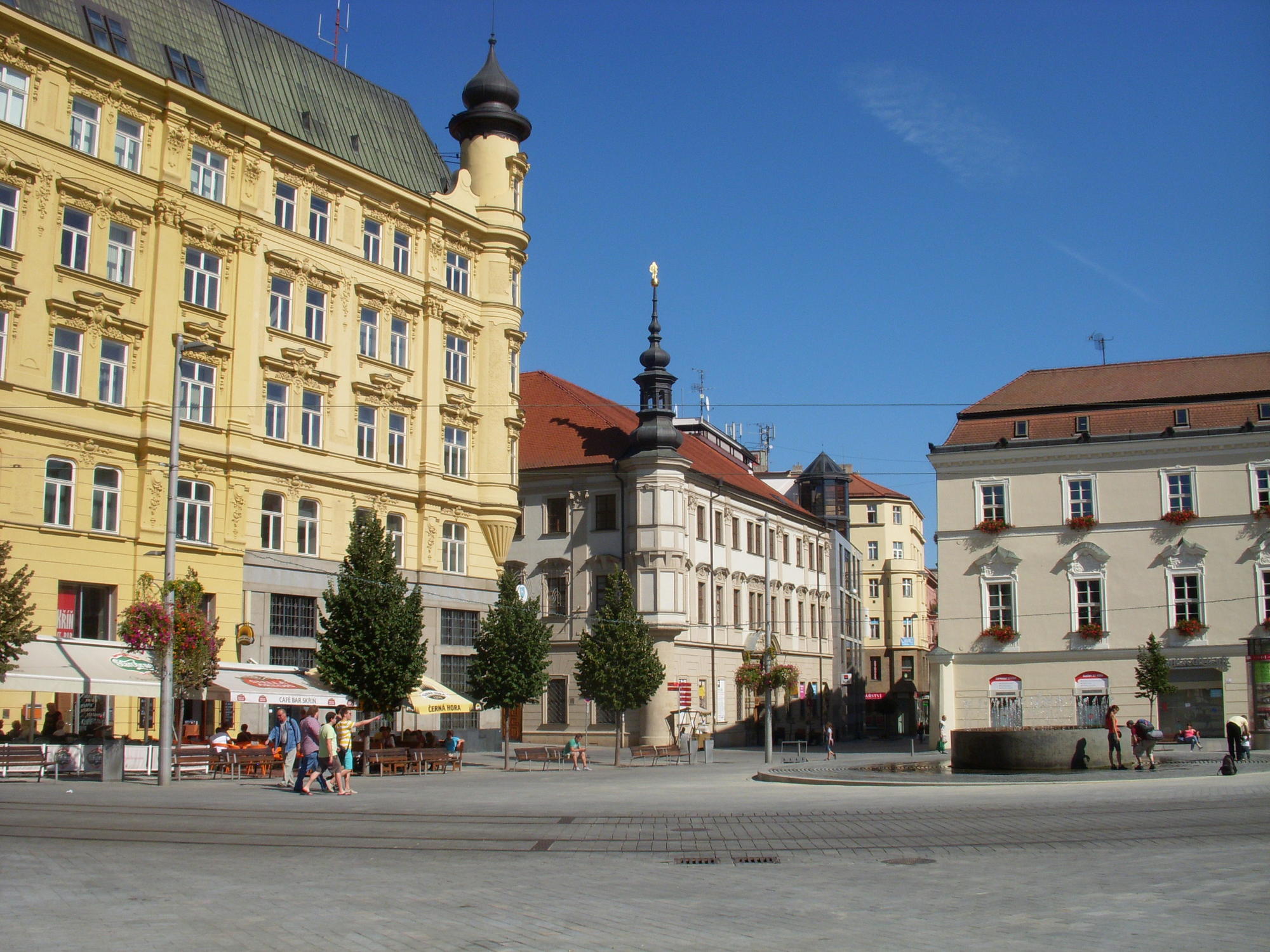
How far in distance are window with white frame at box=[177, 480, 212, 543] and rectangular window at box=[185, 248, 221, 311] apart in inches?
215

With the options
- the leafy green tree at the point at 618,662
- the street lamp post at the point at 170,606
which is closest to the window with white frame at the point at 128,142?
the street lamp post at the point at 170,606

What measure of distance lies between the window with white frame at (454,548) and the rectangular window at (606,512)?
1258 centimetres

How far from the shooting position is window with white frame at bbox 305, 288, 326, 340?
4206 cm

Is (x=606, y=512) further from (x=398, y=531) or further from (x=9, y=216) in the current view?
(x=9, y=216)

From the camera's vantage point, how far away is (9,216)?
110 ft

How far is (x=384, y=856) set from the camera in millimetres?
14477

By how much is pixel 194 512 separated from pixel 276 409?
15.3 ft

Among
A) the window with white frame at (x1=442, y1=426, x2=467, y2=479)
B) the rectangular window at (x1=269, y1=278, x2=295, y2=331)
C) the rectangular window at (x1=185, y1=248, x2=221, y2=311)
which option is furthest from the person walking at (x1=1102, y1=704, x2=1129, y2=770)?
the rectangular window at (x1=185, y1=248, x2=221, y2=311)

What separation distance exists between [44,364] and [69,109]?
280 inches

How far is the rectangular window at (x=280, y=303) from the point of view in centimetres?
4081

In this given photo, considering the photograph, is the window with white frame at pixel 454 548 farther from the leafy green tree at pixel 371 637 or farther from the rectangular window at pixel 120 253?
the rectangular window at pixel 120 253

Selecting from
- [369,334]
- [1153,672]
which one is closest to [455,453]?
[369,334]

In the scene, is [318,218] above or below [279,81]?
below

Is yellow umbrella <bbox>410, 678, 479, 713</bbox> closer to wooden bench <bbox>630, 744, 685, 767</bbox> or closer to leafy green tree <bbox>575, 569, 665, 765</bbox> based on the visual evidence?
leafy green tree <bbox>575, 569, 665, 765</bbox>
